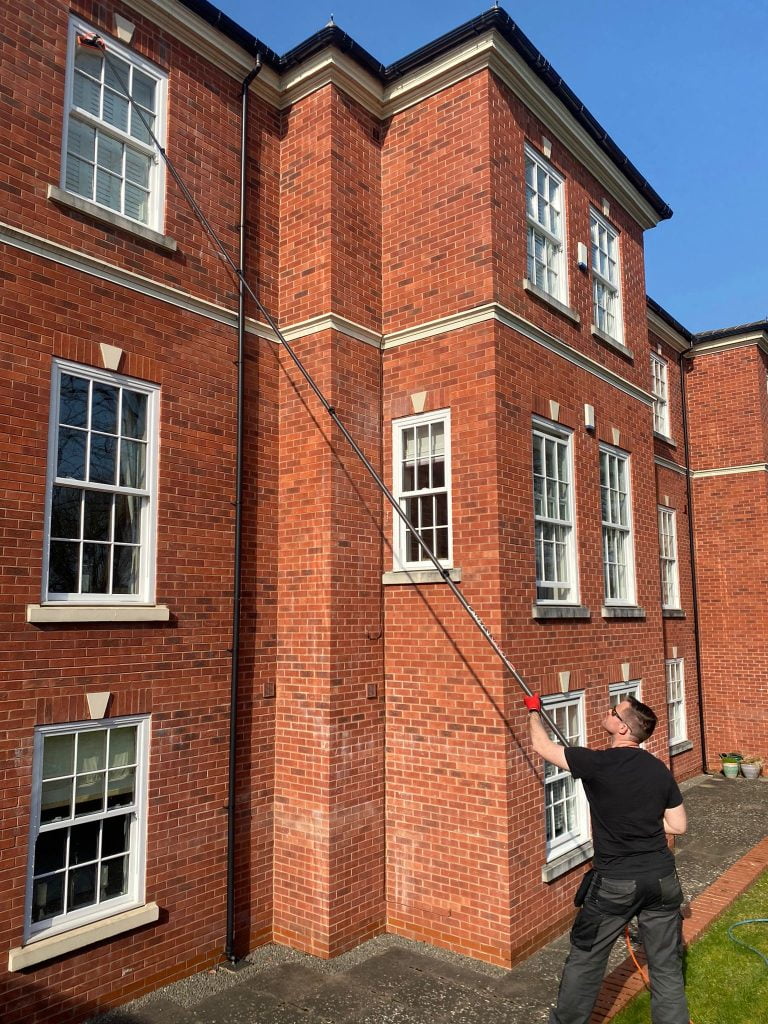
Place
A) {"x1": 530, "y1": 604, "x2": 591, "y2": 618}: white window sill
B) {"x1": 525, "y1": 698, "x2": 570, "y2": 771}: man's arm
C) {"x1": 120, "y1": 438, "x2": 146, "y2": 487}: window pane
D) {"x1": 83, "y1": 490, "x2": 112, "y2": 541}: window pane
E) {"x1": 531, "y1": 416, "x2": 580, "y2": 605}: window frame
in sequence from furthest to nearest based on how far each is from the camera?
1. {"x1": 531, "y1": 416, "x2": 580, "y2": 605}: window frame
2. {"x1": 530, "y1": 604, "x2": 591, "y2": 618}: white window sill
3. {"x1": 120, "y1": 438, "x2": 146, "y2": 487}: window pane
4. {"x1": 83, "y1": 490, "x2": 112, "y2": 541}: window pane
5. {"x1": 525, "y1": 698, "x2": 570, "y2": 771}: man's arm

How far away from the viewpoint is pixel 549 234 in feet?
31.5

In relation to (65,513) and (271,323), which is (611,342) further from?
(65,513)

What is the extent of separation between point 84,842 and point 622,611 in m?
6.78

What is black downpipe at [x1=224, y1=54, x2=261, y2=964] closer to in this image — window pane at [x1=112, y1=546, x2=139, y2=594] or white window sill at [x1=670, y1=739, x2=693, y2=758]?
window pane at [x1=112, y1=546, x2=139, y2=594]

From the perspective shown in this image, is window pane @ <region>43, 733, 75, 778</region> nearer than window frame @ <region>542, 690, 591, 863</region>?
Yes

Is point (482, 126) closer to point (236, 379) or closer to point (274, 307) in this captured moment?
point (274, 307)

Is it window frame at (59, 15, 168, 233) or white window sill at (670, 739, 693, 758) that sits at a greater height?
window frame at (59, 15, 168, 233)

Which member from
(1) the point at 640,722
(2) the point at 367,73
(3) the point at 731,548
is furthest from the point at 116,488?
(3) the point at 731,548

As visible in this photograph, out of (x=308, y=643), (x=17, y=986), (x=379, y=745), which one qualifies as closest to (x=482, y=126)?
(x=308, y=643)

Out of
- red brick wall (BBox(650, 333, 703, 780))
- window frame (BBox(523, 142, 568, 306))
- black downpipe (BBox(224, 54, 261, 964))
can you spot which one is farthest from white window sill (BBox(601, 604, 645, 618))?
red brick wall (BBox(650, 333, 703, 780))

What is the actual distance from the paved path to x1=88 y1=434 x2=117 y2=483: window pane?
174 inches

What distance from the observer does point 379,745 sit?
27.2 feet

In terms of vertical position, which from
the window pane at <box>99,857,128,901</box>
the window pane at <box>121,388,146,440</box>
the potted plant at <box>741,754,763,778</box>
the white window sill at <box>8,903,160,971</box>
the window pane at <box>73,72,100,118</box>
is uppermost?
the window pane at <box>73,72,100,118</box>

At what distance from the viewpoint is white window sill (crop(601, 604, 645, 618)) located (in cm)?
976
